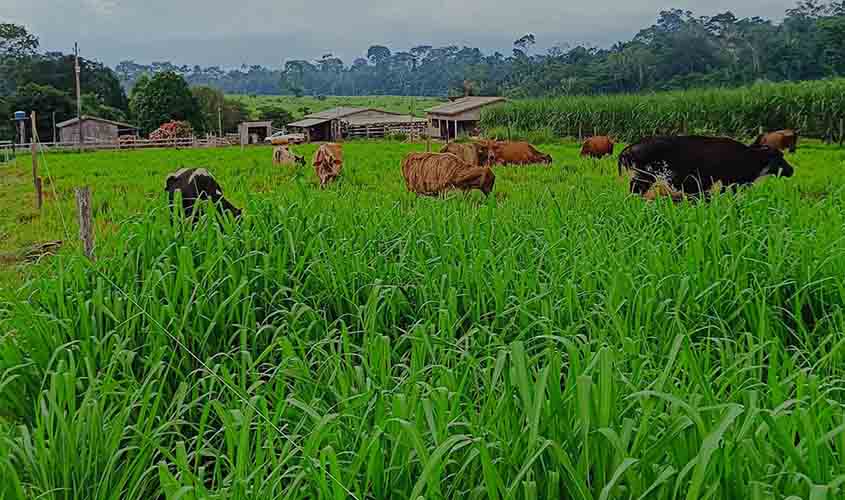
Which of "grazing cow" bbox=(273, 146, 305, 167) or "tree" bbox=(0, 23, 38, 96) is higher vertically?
"tree" bbox=(0, 23, 38, 96)

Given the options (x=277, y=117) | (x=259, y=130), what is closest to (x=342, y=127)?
(x=259, y=130)

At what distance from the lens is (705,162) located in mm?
7684

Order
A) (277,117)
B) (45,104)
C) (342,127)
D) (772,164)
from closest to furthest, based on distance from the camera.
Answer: (772,164) < (45,104) < (342,127) < (277,117)

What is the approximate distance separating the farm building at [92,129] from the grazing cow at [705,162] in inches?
1285

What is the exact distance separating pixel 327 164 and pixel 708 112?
12247 mm

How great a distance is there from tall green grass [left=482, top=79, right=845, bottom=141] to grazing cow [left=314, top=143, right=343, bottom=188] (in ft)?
36.9

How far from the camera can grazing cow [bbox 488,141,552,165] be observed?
1545 cm

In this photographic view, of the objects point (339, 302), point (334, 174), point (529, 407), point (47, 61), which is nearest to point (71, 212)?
point (334, 174)

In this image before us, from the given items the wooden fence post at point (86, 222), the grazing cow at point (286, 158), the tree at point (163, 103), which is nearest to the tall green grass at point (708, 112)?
the grazing cow at point (286, 158)

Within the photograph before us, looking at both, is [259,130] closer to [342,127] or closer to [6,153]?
[342,127]

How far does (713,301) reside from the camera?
3824mm

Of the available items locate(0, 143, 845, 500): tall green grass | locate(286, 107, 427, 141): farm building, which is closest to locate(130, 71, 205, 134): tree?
locate(286, 107, 427, 141): farm building

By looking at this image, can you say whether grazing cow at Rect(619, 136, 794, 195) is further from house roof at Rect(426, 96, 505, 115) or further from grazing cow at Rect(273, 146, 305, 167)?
house roof at Rect(426, 96, 505, 115)

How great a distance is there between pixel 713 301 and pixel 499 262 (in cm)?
115
